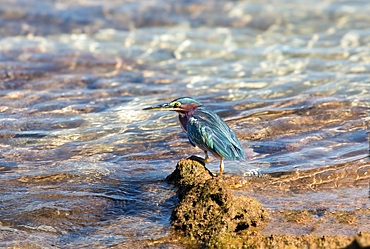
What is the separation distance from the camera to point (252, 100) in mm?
9117

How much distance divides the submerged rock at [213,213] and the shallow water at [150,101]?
0.23 metres

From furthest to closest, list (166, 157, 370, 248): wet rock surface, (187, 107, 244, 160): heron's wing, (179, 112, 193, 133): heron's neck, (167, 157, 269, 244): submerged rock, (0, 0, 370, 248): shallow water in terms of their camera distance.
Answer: (179, 112, 193, 133): heron's neck
(187, 107, 244, 160): heron's wing
(0, 0, 370, 248): shallow water
(167, 157, 269, 244): submerged rock
(166, 157, 370, 248): wet rock surface

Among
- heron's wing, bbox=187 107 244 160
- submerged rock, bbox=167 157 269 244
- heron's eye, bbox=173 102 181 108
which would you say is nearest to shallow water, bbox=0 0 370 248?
submerged rock, bbox=167 157 269 244

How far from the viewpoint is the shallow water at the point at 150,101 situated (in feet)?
18.4

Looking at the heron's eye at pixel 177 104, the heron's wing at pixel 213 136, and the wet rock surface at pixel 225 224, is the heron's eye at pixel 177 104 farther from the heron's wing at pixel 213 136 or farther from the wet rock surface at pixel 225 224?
the wet rock surface at pixel 225 224

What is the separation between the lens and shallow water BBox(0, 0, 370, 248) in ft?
18.4

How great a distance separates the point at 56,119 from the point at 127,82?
2.19 m

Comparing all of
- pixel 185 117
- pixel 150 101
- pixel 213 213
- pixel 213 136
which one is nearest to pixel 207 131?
pixel 213 136

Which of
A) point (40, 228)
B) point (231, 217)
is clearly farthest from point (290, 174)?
point (40, 228)

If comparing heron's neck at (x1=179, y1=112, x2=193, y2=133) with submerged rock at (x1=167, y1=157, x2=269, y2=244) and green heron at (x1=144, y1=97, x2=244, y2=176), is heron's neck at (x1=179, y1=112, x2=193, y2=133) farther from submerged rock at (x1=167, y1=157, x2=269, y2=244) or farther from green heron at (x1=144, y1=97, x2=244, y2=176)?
submerged rock at (x1=167, y1=157, x2=269, y2=244)

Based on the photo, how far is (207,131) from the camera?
5801mm

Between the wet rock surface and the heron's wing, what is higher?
the heron's wing

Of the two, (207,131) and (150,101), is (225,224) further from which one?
(150,101)

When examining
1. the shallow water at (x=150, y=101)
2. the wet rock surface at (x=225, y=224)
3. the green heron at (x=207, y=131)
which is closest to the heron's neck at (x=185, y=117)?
the green heron at (x=207, y=131)
